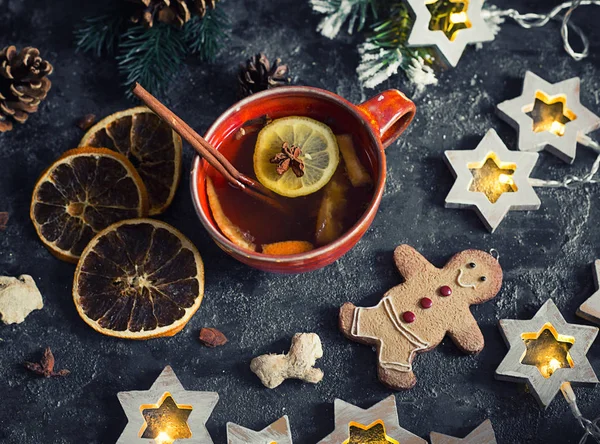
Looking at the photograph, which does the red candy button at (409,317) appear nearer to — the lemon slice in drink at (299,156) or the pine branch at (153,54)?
the lemon slice in drink at (299,156)

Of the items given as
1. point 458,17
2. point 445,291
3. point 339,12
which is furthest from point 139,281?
point 458,17

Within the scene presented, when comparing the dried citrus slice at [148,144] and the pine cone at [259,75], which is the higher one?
the pine cone at [259,75]

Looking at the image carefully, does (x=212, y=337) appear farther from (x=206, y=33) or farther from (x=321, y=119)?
(x=206, y=33)

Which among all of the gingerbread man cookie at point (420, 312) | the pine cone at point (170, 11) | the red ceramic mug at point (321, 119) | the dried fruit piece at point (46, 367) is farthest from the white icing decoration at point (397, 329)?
the pine cone at point (170, 11)

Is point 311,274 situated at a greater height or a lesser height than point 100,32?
lesser

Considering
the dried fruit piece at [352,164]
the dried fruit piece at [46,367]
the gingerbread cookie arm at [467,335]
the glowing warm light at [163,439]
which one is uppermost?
the dried fruit piece at [352,164]

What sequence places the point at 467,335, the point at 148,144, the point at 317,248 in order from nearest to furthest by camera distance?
the point at 317,248 < the point at 467,335 < the point at 148,144

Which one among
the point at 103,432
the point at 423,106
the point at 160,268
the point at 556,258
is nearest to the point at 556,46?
the point at 423,106

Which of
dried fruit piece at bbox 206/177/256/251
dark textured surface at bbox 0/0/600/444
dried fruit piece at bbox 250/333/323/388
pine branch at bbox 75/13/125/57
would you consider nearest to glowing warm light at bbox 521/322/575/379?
dark textured surface at bbox 0/0/600/444
